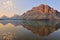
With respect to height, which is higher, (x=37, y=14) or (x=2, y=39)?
(x=37, y=14)

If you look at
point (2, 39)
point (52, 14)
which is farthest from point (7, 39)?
point (52, 14)

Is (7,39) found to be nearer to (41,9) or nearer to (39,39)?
(39,39)

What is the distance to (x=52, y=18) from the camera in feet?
136

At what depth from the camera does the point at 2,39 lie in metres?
8.16

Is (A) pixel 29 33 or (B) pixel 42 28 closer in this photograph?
(A) pixel 29 33

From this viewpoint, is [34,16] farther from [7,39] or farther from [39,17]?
[7,39]

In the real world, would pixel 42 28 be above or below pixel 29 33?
above

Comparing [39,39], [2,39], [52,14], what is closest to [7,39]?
[2,39]

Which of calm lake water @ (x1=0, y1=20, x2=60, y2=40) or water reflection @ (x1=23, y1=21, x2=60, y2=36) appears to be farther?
water reflection @ (x1=23, y1=21, x2=60, y2=36)

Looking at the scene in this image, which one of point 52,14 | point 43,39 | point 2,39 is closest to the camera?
point 2,39

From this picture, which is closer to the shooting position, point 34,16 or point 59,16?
point 59,16

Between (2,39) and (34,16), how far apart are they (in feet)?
135

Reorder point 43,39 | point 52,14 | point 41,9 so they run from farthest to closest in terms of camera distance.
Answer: point 41,9
point 52,14
point 43,39

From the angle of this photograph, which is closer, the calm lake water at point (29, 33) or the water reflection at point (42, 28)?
the calm lake water at point (29, 33)
